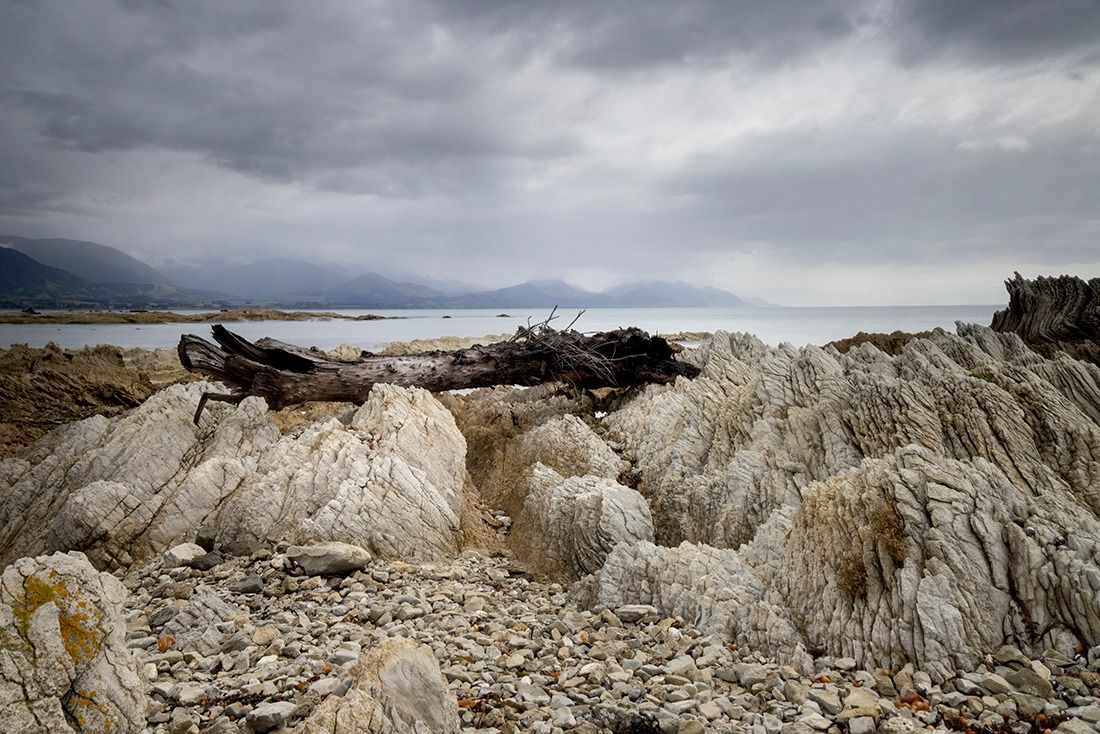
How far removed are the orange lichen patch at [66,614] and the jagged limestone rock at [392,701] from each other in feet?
5.74

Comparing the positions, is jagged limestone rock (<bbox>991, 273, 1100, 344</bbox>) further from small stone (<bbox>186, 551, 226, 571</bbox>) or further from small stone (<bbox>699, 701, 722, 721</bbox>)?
small stone (<bbox>186, 551, 226, 571</bbox>)

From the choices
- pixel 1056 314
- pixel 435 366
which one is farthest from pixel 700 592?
pixel 1056 314

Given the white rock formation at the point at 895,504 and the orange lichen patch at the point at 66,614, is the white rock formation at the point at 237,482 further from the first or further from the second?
the orange lichen patch at the point at 66,614

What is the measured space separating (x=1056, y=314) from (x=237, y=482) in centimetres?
2332

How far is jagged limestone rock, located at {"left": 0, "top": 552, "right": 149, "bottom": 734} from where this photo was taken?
14.5ft

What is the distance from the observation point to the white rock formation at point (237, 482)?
9.77m

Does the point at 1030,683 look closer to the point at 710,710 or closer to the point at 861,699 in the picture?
the point at 861,699

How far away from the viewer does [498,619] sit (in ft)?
25.1

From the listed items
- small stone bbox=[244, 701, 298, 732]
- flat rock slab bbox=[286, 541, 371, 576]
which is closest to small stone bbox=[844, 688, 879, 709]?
small stone bbox=[244, 701, 298, 732]

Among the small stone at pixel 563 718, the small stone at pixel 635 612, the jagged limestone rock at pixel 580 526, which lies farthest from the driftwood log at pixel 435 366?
the small stone at pixel 563 718

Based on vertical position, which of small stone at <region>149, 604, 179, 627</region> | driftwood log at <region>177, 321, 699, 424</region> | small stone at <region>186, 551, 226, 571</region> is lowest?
small stone at <region>186, 551, 226, 571</region>

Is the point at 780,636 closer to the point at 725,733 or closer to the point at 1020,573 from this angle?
the point at 725,733

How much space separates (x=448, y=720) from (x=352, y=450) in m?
6.90

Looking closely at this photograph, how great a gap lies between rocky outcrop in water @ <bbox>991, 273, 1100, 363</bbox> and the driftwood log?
Answer: 35.2ft
